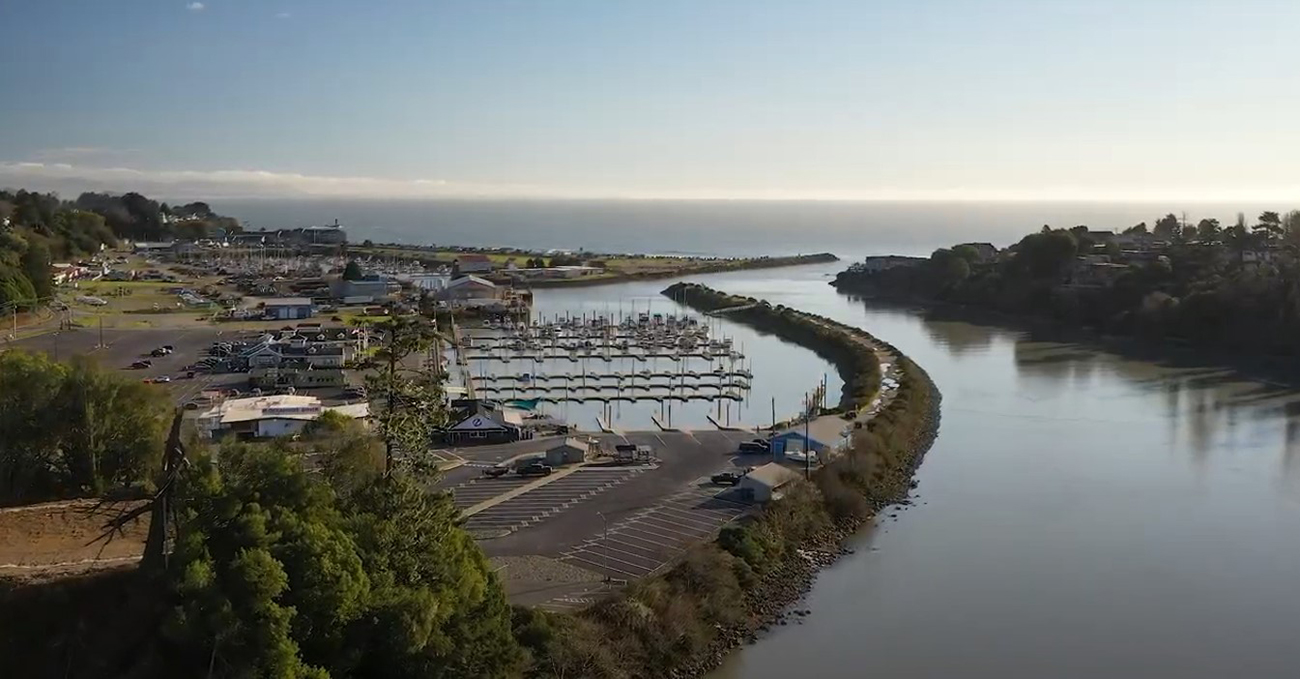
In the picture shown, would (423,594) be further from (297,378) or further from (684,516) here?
(297,378)

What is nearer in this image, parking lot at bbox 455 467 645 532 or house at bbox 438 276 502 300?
parking lot at bbox 455 467 645 532

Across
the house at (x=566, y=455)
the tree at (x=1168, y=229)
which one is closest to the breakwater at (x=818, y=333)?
the house at (x=566, y=455)

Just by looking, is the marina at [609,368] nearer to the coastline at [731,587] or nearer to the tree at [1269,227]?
the coastline at [731,587]

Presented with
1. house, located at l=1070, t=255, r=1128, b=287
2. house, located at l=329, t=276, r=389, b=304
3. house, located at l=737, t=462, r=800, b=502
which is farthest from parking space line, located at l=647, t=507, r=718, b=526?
house, located at l=1070, t=255, r=1128, b=287

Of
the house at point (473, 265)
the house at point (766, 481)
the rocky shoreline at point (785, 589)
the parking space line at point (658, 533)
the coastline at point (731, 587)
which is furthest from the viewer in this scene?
the house at point (473, 265)

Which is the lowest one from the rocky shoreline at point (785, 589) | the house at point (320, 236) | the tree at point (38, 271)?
the rocky shoreline at point (785, 589)

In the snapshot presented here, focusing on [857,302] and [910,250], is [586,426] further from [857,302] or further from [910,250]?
[910,250]

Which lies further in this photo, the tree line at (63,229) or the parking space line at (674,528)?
the tree line at (63,229)

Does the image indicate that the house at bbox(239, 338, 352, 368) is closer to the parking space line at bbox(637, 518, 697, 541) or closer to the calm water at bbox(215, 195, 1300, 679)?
the calm water at bbox(215, 195, 1300, 679)
